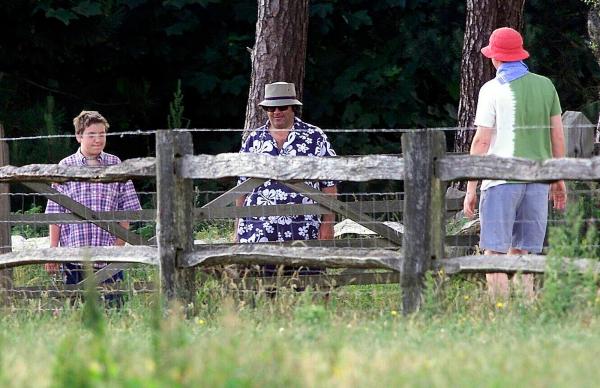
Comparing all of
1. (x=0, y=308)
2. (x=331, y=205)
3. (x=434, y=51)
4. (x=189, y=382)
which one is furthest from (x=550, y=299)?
(x=434, y=51)

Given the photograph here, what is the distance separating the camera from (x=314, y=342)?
281 inches

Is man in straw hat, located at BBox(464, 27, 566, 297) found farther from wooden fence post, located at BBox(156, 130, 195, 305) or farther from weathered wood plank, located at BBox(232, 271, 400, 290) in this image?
wooden fence post, located at BBox(156, 130, 195, 305)

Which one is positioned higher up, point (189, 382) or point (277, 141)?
point (277, 141)

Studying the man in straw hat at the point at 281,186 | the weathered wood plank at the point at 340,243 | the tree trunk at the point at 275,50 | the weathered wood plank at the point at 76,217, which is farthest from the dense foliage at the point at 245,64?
the man in straw hat at the point at 281,186

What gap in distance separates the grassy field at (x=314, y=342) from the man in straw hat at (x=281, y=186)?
584mm

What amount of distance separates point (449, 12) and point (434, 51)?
880 millimetres

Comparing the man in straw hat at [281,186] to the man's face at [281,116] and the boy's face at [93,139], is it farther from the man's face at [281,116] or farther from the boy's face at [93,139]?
the boy's face at [93,139]

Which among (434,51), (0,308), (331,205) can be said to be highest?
(434,51)

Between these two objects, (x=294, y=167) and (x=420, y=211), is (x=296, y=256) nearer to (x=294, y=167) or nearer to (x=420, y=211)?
(x=294, y=167)

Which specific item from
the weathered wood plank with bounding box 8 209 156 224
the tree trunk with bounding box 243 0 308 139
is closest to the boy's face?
the weathered wood plank with bounding box 8 209 156 224

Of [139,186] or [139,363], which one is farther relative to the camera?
[139,186]

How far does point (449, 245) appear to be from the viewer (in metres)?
10.9

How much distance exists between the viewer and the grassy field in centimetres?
552

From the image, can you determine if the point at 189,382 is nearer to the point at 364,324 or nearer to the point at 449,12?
the point at 364,324
